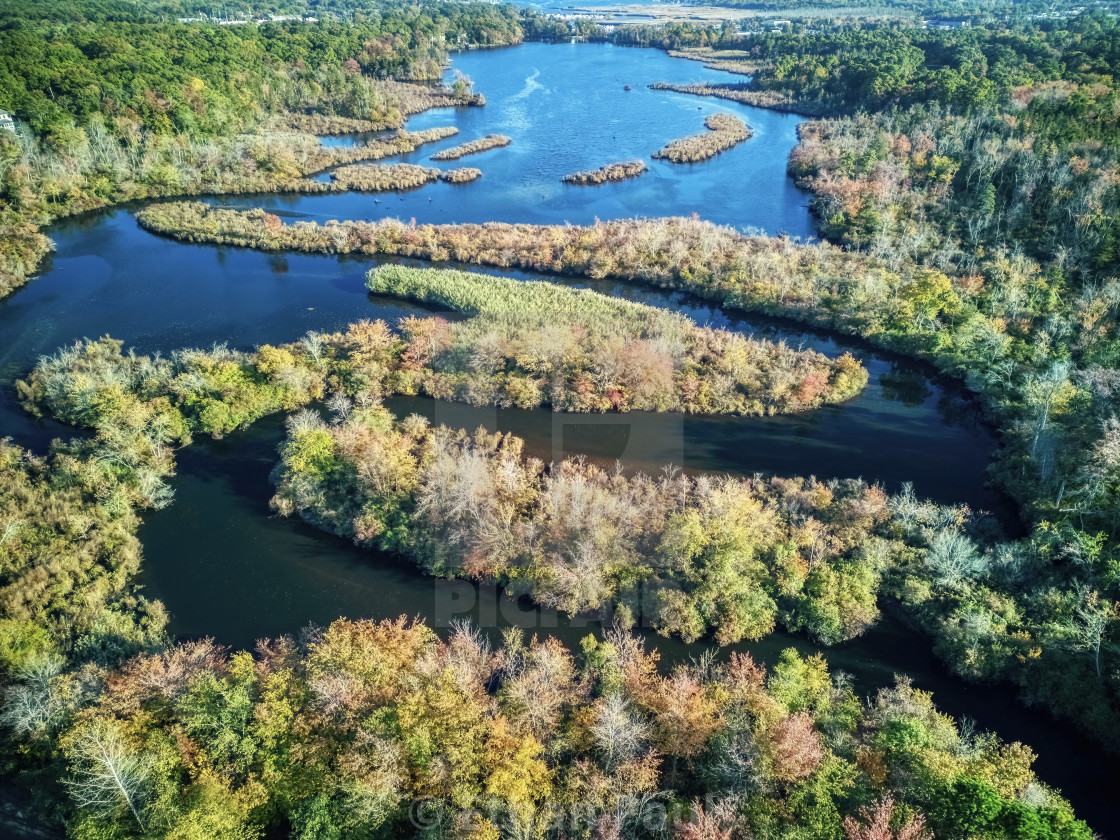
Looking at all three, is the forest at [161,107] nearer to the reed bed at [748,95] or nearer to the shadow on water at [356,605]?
the shadow on water at [356,605]

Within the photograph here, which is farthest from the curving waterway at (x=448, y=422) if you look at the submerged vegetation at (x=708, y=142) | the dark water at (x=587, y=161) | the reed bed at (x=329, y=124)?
the reed bed at (x=329, y=124)

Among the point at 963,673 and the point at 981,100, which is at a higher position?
the point at 981,100

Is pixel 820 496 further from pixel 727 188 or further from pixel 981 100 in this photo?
pixel 981 100

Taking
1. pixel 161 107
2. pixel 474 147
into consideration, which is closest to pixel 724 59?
pixel 474 147

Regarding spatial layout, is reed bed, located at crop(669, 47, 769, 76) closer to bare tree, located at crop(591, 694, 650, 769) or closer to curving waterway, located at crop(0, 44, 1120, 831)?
curving waterway, located at crop(0, 44, 1120, 831)

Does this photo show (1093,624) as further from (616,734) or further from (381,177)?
(381,177)

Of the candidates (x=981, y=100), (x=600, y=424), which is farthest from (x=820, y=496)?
(x=981, y=100)
